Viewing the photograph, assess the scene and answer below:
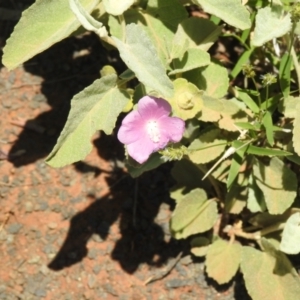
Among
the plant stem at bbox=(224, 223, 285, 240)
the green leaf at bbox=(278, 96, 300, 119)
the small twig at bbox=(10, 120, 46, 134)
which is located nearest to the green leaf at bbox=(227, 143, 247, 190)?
the green leaf at bbox=(278, 96, 300, 119)

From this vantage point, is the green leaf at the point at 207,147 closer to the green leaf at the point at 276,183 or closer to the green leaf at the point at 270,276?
the green leaf at the point at 276,183

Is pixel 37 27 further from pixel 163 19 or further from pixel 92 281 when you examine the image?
pixel 92 281

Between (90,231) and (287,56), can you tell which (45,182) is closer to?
(90,231)

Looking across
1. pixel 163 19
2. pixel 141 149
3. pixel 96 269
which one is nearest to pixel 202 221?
pixel 96 269

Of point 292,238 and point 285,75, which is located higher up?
point 285,75

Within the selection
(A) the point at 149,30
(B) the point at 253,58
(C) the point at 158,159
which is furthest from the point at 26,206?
(B) the point at 253,58

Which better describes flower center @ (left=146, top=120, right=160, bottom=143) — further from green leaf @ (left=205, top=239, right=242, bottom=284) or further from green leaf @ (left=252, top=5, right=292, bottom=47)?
green leaf @ (left=205, top=239, right=242, bottom=284)

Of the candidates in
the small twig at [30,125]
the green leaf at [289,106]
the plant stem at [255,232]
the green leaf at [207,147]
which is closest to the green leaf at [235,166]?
the green leaf at [207,147]
